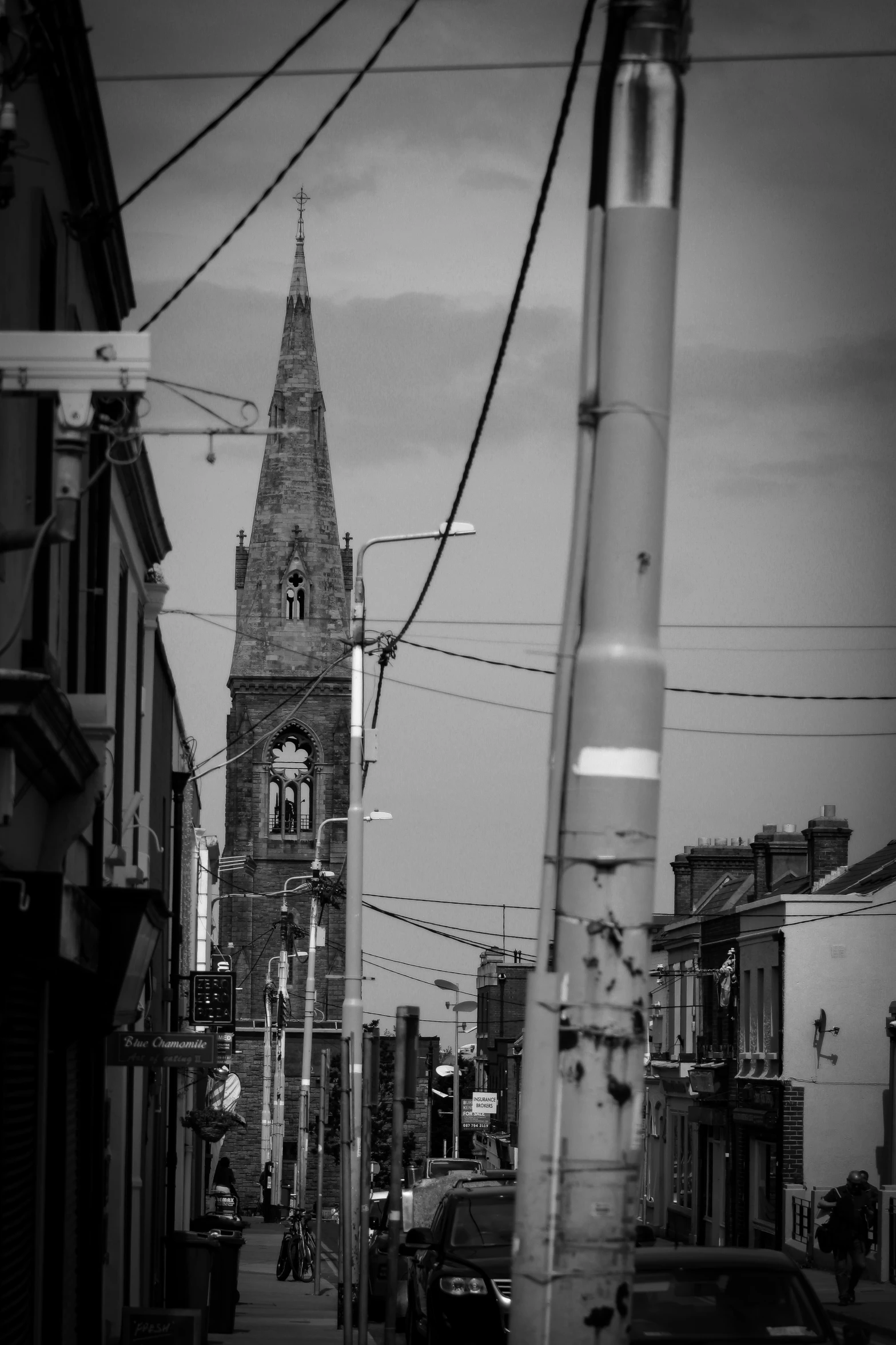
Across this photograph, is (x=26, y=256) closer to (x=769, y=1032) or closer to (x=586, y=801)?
(x=586, y=801)

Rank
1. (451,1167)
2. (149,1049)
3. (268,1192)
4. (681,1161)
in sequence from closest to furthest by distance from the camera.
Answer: (149,1049)
(681,1161)
(451,1167)
(268,1192)

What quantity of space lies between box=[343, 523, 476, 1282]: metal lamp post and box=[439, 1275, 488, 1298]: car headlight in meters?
5.06

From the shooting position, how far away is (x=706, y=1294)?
1002 centimetres

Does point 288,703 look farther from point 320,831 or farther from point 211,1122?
point 211,1122

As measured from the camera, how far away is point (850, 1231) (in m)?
25.0

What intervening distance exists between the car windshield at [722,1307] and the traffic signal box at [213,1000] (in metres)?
21.7

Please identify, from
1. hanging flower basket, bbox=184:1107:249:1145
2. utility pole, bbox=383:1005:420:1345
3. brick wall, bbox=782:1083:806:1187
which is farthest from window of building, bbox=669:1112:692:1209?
utility pole, bbox=383:1005:420:1345

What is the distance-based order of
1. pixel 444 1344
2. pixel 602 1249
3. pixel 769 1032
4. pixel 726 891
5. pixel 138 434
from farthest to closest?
pixel 726 891, pixel 769 1032, pixel 444 1344, pixel 138 434, pixel 602 1249

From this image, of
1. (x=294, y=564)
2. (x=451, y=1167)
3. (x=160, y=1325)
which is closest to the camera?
(x=160, y=1325)

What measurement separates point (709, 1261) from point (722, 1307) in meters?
0.36

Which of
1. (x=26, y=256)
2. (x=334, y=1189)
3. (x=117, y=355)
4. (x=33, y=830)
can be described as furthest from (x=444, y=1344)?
(x=334, y=1189)

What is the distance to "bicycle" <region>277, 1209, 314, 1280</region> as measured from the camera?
33.4 meters

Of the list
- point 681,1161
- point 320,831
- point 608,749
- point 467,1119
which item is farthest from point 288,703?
point 608,749

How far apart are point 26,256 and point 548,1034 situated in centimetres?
630
